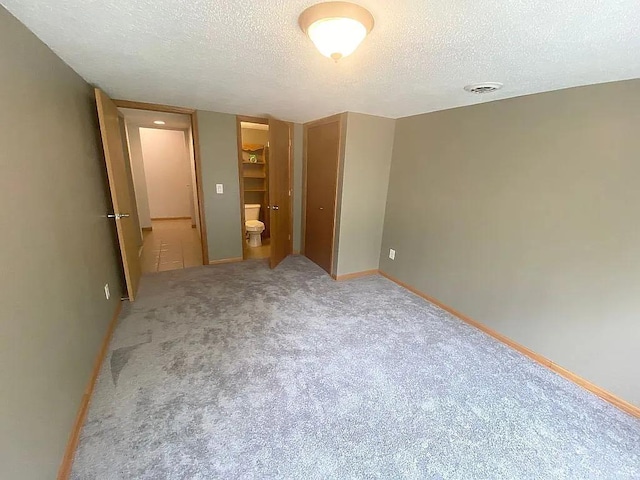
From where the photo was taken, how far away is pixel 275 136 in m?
3.47

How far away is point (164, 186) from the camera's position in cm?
660

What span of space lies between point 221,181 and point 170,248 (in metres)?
1.76

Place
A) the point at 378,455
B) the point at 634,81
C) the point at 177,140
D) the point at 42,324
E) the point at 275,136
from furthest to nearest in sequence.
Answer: the point at 177,140
the point at 275,136
the point at 634,81
the point at 378,455
the point at 42,324

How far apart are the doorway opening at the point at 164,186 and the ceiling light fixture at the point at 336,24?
13.2 feet

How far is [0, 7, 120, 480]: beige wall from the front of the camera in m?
1.02

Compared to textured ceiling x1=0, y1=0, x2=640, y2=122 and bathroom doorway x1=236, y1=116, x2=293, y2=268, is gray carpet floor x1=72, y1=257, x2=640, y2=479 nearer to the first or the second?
bathroom doorway x1=236, y1=116, x2=293, y2=268

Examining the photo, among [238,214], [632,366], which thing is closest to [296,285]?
[238,214]

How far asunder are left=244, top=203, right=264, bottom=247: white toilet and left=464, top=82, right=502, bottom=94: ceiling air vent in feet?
11.5

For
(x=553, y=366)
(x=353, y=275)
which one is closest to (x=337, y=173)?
(x=353, y=275)

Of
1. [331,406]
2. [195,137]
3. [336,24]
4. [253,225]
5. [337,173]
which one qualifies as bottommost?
[331,406]

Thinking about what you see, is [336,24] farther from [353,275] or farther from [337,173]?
[353,275]

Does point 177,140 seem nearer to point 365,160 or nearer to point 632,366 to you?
point 365,160

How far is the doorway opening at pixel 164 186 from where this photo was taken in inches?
197

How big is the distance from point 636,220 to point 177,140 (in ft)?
24.5
